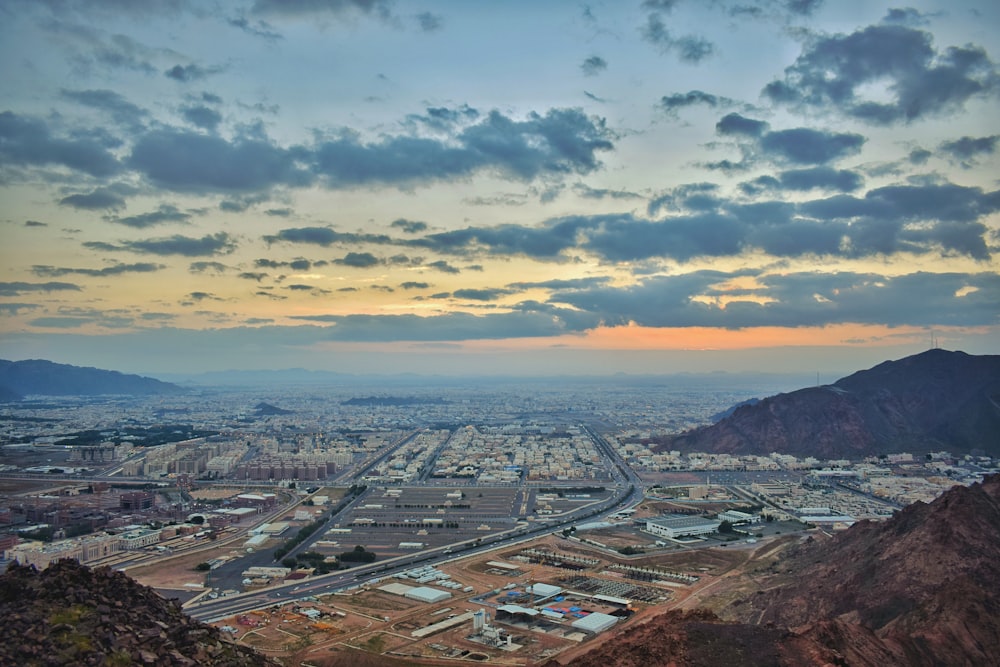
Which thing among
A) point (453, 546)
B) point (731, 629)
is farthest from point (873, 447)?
point (731, 629)

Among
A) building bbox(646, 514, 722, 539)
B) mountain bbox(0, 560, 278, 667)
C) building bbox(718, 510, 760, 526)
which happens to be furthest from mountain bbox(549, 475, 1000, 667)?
building bbox(718, 510, 760, 526)

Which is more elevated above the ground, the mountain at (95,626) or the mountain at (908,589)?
the mountain at (95,626)

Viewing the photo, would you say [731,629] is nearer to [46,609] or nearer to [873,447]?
[46,609]

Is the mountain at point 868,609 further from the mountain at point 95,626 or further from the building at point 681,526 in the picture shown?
the mountain at point 95,626

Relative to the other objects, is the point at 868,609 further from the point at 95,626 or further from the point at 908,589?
the point at 95,626

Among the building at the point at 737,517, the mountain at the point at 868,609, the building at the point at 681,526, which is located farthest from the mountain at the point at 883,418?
the mountain at the point at 868,609

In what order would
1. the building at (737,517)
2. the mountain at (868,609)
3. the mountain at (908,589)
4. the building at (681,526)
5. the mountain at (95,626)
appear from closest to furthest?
1. the mountain at (95,626)
2. the mountain at (868,609)
3. the mountain at (908,589)
4. the building at (681,526)
5. the building at (737,517)
